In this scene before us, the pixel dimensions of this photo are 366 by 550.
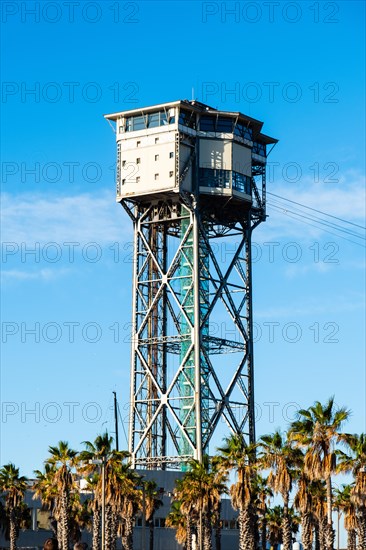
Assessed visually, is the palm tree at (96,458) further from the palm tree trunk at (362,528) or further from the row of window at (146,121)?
the row of window at (146,121)

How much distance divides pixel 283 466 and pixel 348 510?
19.9 m

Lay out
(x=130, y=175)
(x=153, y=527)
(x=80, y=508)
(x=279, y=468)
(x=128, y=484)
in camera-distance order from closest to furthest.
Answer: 1. (x=279, y=468)
2. (x=128, y=484)
3. (x=80, y=508)
4. (x=153, y=527)
5. (x=130, y=175)

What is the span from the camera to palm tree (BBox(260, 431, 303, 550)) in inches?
3243

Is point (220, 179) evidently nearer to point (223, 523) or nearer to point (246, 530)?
point (223, 523)

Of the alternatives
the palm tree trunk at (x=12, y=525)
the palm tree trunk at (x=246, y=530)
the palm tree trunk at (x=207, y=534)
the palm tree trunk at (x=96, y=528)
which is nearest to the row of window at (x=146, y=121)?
the palm tree trunk at (x=12, y=525)

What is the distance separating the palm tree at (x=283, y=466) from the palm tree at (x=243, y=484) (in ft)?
5.22

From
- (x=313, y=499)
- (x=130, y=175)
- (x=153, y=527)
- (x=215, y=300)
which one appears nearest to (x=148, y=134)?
(x=130, y=175)

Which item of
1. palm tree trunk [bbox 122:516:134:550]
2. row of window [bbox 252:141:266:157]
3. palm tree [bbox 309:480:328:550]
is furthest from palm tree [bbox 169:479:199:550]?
row of window [bbox 252:141:266:157]

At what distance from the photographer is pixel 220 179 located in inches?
4850

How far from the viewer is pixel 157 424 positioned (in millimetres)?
123500

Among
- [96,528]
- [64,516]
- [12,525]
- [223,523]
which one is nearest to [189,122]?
[223,523]

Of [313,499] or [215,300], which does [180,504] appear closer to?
[313,499]

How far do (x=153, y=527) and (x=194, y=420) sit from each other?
10779 millimetres

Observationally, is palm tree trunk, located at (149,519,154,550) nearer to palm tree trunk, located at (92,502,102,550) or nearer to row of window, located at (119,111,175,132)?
palm tree trunk, located at (92,502,102,550)
